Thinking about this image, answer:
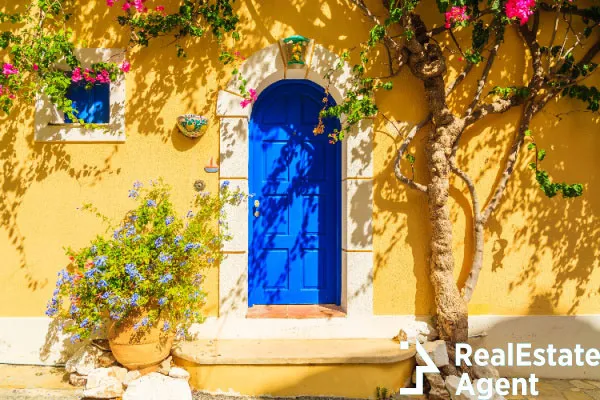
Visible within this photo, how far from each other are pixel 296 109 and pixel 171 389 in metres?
2.64

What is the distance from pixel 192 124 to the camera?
3674 mm

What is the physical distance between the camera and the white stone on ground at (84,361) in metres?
3.39

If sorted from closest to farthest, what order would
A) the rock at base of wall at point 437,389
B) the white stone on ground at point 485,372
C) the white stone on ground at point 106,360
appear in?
the rock at base of wall at point 437,389 → the white stone on ground at point 106,360 → the white stone on ground at point 485,372

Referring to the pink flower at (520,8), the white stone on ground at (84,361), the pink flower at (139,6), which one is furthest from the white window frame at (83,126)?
the pink flower at (520,8)

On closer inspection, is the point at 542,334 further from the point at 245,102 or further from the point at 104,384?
the point at 104,384

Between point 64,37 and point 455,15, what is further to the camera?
point 64,37

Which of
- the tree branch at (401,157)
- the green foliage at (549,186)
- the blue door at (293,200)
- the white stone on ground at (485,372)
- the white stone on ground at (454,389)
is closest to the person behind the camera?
the white stone on ground at (454,389)

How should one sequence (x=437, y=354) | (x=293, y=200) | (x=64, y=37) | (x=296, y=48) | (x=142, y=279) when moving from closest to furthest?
1. (x=142, y=279)
2. (x=437, y=354)
3. (x=64, y=37)
4. (x=296, y=48)
5. (x=293, y=200)

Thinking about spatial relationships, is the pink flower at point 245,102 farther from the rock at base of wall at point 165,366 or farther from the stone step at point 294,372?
the rock at base of wall at point 165,366

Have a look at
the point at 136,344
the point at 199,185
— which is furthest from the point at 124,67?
the point at 136,344

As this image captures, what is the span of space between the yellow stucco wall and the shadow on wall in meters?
0.08

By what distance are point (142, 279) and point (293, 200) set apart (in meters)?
1.54

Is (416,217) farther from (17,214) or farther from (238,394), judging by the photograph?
(17,214)

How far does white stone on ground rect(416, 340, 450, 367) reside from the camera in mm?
3403
